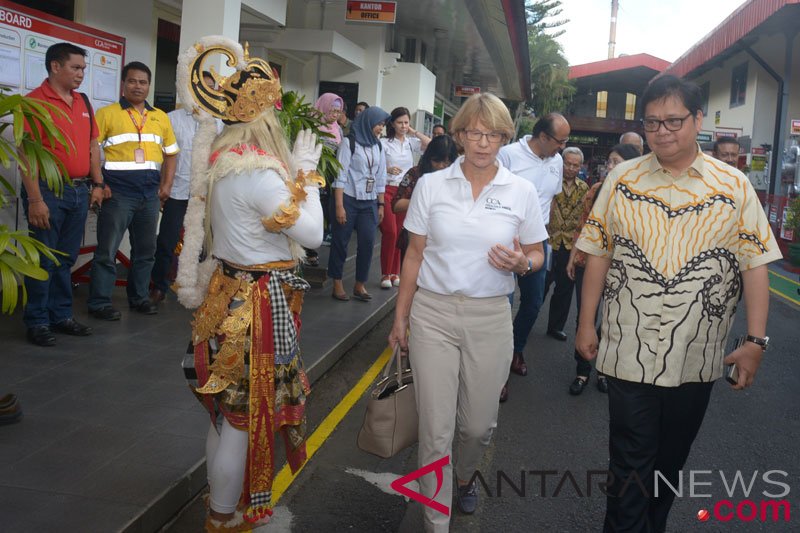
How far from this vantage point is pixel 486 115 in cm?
372

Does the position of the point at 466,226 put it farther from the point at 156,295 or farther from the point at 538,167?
the point at 156,295

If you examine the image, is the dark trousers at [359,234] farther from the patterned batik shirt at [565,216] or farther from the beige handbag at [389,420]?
the beige handbag at [389,420]

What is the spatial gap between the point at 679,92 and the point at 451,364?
1554mm

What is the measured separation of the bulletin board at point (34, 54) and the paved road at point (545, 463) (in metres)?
3.28

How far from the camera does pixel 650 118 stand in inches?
127

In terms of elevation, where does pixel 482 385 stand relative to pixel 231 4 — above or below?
below

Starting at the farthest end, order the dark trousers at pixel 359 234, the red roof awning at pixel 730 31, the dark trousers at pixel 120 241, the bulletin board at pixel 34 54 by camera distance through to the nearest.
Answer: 1. the red roof awning at pixel 730 31
2. the dark trousers at pixel 359 234
3. the dark trousers at pixel 120 241
4. the bulletin board at pixel 34 54

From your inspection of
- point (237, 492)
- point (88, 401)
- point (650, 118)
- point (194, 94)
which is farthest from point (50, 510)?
point (650, 118)

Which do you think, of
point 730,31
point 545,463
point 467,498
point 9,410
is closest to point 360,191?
point 545,463

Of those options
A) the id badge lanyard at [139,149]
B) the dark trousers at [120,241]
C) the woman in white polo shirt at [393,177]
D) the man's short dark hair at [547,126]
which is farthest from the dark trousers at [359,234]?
the man's short dark hair at [547,126]

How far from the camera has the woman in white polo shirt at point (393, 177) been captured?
372 inches

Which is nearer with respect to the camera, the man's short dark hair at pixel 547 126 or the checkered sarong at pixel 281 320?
the checkered sarong at pixel 281 320

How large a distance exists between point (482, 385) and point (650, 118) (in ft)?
4.70

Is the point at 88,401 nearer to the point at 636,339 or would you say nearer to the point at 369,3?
the point at 636,339
